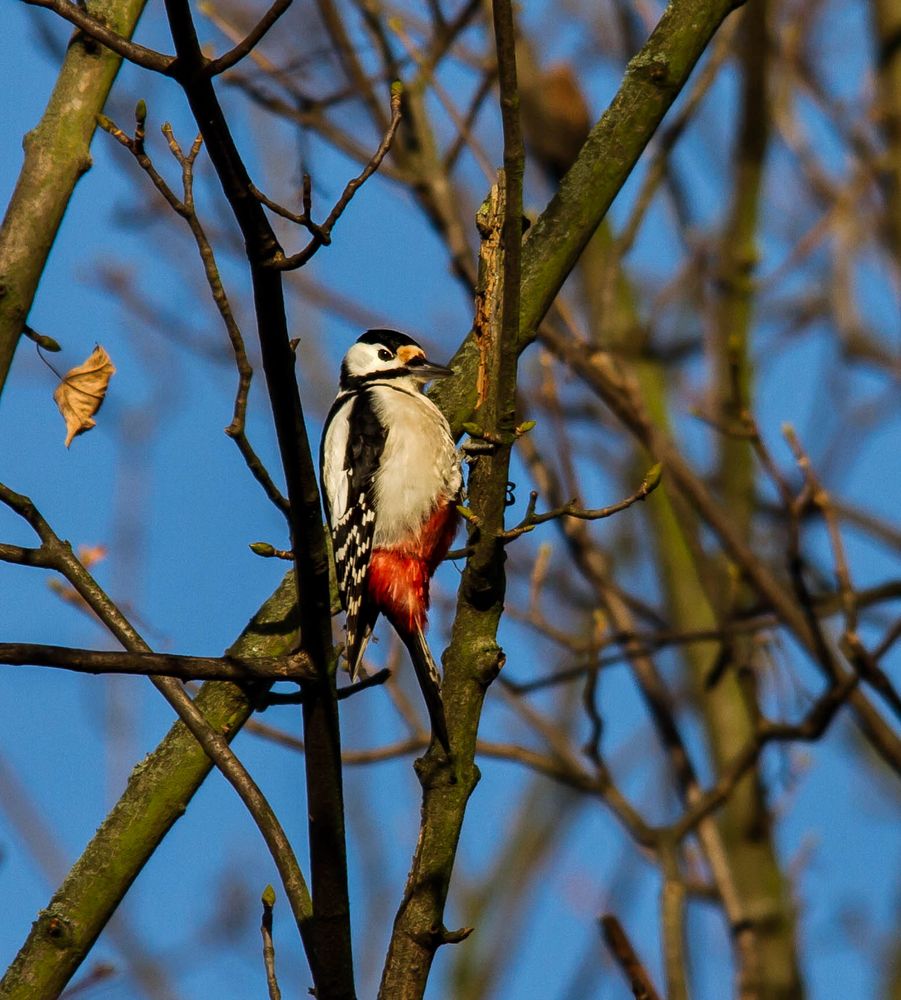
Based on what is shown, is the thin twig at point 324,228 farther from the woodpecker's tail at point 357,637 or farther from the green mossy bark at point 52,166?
the woodpecker's tail at point 357,637

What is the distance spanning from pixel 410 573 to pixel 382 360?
4.10ft

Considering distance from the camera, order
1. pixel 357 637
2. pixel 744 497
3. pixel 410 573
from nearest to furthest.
A: pixel 357 637 < pixel 410 573 < pixel 744 497

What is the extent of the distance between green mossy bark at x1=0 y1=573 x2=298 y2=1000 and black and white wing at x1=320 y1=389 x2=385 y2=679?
0.68 m

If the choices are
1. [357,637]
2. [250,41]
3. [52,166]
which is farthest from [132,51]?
[357,637]

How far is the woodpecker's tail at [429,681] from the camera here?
2.50 meters

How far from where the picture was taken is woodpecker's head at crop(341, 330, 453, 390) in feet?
15.3

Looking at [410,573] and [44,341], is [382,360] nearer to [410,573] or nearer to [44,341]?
[410,573]

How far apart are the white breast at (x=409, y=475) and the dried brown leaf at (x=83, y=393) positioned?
108 cm

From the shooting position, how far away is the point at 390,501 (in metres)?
4.04

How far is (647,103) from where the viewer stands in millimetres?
3236

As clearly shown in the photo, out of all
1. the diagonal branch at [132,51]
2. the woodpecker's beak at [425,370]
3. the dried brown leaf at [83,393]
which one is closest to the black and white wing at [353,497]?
the woodpecker's beak at [425,370]

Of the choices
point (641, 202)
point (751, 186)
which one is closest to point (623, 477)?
point (751, 186)

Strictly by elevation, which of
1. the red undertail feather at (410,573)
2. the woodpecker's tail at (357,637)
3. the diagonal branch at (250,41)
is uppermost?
the red undertail feather at (410,573)

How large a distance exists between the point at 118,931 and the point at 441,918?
250 inches
